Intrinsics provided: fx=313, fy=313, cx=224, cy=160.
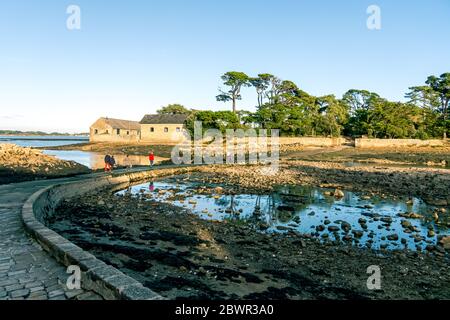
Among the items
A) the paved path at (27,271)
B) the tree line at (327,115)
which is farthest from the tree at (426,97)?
the paved path at (27,271)

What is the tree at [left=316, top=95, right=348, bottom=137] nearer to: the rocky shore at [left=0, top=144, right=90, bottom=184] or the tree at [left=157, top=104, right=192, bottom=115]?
the tree at [left=157, top=104, right=192, bottom=115]

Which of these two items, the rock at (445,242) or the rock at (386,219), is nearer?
the rock at (445,242)

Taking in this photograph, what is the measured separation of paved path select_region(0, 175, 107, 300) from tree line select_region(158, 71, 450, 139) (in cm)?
4231

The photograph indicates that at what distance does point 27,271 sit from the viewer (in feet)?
17.1

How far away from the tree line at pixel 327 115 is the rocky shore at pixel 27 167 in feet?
86.9

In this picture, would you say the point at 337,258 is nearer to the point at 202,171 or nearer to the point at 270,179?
the point at 270,179

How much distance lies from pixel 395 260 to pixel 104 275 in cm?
654

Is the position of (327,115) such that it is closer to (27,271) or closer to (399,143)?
(399,143)

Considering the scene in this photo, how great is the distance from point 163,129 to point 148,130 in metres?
3.50

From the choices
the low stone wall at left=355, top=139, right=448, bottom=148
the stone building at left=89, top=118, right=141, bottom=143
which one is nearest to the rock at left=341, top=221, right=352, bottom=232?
the low stone wall at left=355, top=139, right=448, bottom=148

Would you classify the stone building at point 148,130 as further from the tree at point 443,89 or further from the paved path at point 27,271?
the paved path at point 27,271

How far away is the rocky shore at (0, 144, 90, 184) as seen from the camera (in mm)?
18719

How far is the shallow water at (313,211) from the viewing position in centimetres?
970

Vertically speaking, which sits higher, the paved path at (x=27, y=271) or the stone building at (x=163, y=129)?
the stone building at (x=163, y=129)
